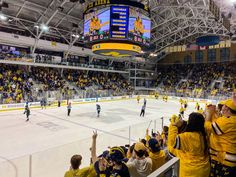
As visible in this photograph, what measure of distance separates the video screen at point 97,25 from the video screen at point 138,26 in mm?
1726

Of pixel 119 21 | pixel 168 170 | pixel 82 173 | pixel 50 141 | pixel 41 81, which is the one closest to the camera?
pixel 168 170

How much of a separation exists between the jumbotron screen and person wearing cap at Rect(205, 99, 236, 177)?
12.2 meters

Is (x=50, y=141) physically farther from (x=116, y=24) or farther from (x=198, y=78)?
(x=198, y=78)

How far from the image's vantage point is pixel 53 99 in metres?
21.4

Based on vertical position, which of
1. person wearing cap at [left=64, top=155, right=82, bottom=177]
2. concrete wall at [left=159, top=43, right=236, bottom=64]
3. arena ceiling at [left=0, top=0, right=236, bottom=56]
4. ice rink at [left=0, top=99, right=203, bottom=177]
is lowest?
ice rink at [left=0, top=99, right=203, bottom=177]

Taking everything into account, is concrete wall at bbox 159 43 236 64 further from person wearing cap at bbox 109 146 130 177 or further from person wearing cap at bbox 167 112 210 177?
person wearing cap at bbox 109 146 130 177

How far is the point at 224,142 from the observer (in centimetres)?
245

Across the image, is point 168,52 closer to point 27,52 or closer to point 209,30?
point 209,30

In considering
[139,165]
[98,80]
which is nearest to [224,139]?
[139,165]

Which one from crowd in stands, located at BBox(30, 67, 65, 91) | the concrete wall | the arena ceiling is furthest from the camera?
the concrete wall

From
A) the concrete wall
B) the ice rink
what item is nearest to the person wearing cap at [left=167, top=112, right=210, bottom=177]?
the ice rink

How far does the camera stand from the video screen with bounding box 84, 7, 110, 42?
13961 mm

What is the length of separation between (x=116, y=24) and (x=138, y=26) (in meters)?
1.84

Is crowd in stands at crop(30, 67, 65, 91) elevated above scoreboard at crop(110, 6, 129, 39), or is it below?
below
